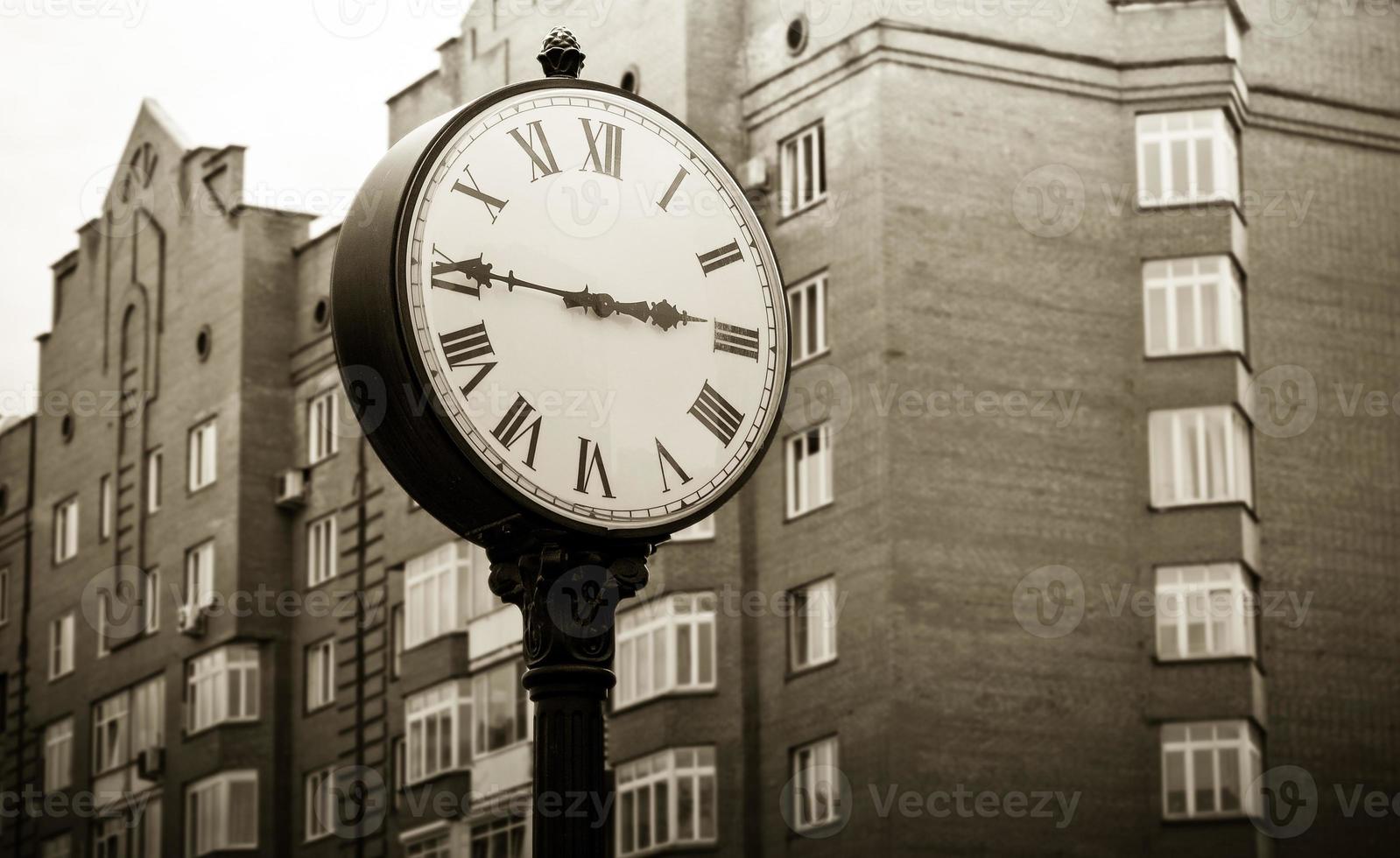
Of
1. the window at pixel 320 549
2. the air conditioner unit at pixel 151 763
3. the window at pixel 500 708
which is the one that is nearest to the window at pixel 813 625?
the window at pixel 500 708

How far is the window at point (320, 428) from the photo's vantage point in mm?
43750

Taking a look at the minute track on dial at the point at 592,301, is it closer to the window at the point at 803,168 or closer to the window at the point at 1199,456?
the window at the point at 1199,456

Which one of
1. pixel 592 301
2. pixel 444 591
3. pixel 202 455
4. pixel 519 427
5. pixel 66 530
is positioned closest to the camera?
pixel 519 427

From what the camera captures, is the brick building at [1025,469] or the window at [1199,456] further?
the window at [1199,456]

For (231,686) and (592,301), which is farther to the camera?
(231,686)

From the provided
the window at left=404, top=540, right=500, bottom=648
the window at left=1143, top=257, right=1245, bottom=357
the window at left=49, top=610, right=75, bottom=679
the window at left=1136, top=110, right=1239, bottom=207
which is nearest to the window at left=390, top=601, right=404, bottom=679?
the window at left=404, top=540, right=500, bottom=648

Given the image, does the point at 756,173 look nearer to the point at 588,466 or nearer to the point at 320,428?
the point at 320,428

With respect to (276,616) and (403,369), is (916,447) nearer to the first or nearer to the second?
(276,616)

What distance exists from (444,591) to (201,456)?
27.3 ft

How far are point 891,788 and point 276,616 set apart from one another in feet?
53.2

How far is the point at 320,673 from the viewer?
43469mm

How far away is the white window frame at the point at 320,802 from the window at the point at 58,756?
25.7 feet

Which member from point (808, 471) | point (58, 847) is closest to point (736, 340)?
point (808, 471)

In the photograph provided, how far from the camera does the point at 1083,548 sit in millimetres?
32812
